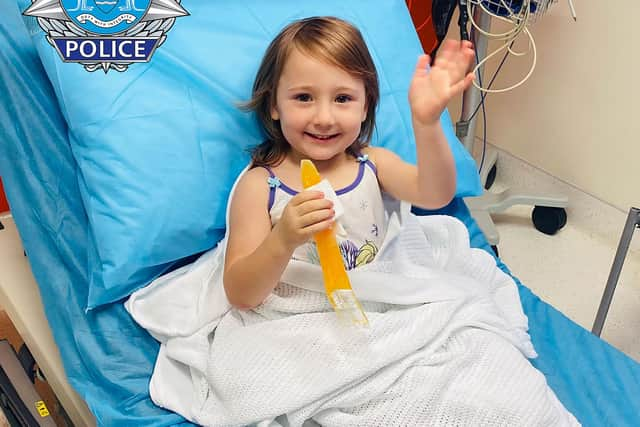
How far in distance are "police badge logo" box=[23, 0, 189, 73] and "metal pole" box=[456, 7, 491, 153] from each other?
0.83m

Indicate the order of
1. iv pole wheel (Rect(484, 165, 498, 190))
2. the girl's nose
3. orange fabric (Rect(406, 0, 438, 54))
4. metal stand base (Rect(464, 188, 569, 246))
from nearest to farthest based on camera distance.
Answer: the girl's nose → metal stand base (Rect(464, 188, 569, 246)) → orange fabric (Rect(406, 0, 438, 54)) → iv pole wheel (Rect(484, 165, 498, 190))

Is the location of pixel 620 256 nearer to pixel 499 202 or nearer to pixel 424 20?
pixel 499 202

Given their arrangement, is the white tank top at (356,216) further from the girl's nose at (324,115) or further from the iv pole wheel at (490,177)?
the iv pole wheel at (490,177)

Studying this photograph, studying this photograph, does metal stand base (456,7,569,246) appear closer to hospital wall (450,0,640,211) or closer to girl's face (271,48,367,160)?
hospital wall (450,0,640,211)

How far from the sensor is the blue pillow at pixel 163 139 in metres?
1.02

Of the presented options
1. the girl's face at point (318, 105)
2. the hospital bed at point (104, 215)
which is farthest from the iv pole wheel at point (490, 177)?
the girl's face at point (318, 105)

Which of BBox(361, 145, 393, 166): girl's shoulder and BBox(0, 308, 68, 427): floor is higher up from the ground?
BBox(361, 145, 393, 166): girl's shoulder

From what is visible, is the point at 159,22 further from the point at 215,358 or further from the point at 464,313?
the point at 464,313

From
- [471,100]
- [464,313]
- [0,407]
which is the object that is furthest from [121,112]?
[471,100]

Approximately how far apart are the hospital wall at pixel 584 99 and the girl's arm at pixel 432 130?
0.99m

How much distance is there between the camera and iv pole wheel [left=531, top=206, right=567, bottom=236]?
6.11 ft

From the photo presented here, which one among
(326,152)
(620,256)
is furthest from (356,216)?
(620,256)

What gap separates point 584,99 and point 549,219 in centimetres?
38

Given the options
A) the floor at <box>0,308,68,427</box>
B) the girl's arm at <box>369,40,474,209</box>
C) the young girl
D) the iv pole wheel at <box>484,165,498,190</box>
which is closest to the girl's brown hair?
the young girl
